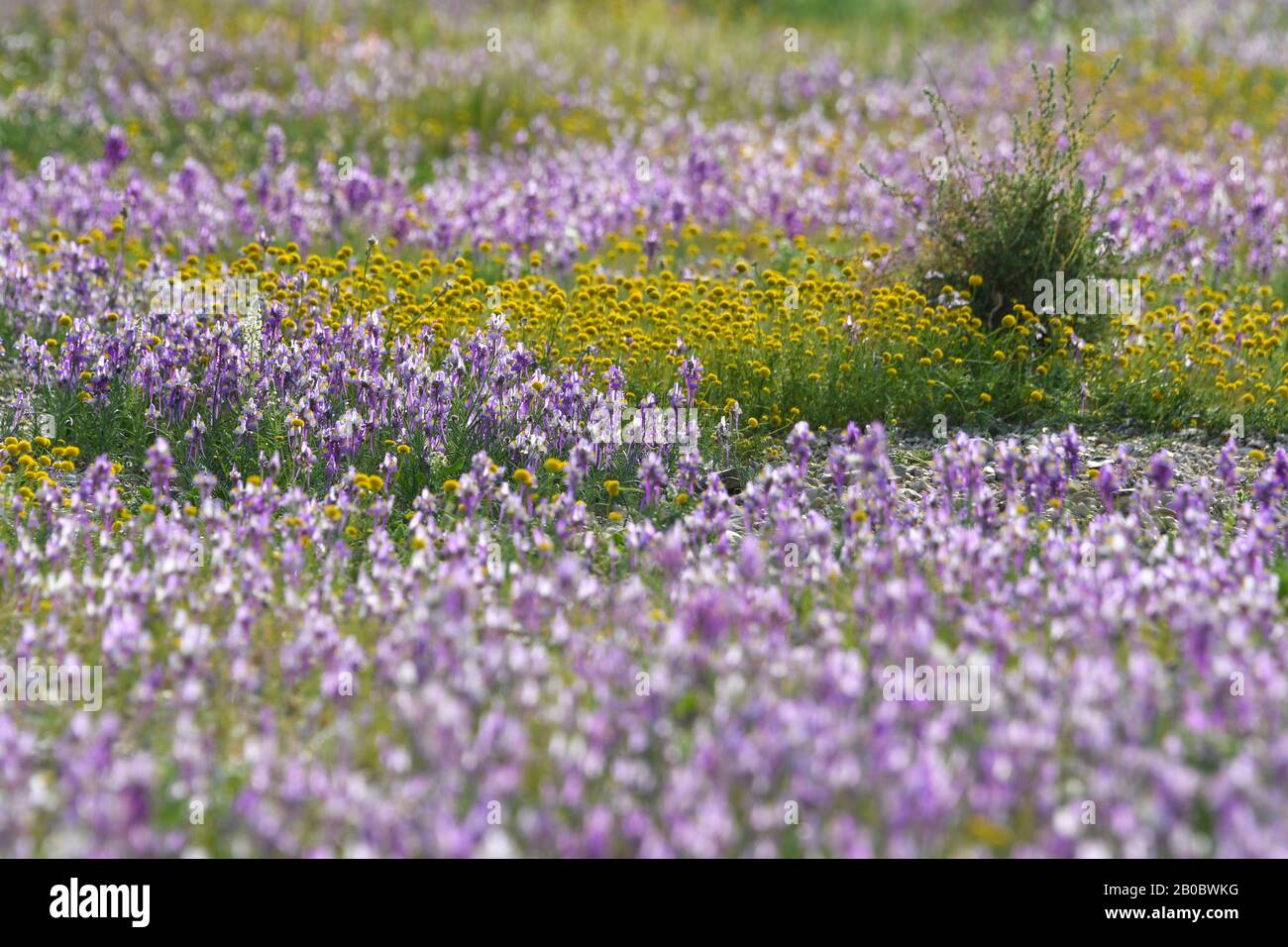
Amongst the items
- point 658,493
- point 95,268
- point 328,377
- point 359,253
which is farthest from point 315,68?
point 658,493

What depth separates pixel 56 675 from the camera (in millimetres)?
4270

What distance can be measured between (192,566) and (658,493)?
1.88 m

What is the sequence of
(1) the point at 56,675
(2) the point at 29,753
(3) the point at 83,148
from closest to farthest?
(2) the point at 29,753, (1) the point at 56,675, (3) the point at 83,148

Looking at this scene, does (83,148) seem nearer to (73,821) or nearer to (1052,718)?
(73,821)

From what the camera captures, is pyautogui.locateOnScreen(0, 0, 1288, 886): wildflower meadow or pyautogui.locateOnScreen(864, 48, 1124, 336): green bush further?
pyautogui.locateOnScreen(864, 48, 1124, 336): green bush

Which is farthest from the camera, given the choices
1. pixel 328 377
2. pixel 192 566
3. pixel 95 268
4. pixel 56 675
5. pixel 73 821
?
pixel 95 268

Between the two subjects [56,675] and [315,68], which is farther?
[315,68]

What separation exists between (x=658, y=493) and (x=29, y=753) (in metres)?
2.73

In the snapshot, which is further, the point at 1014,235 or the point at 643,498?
the point at 1014,235

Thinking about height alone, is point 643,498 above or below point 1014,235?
below

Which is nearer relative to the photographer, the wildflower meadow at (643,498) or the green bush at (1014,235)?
the wildflower meadow at (643,498)

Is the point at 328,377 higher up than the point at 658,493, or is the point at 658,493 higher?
the point at 328,377

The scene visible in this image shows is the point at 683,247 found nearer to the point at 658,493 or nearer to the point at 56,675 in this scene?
the point at 658,493

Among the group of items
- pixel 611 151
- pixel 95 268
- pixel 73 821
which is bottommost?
pixel 73 821
